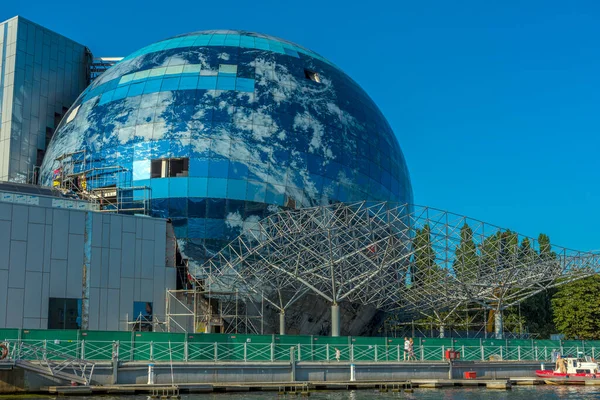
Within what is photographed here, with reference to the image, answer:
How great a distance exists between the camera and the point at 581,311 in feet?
245

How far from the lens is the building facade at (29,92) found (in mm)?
60562

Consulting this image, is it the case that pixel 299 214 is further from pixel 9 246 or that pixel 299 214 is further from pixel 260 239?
pixel 9 246

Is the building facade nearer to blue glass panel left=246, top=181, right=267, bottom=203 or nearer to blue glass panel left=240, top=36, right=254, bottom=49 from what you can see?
blue glass panel left=240, top=36, right=254, bottom=49

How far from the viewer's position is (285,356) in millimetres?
36594

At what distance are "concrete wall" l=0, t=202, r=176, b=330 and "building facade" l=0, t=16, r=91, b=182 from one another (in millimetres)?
18303

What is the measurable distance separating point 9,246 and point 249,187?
14986 millimetres

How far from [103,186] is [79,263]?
8597 mm

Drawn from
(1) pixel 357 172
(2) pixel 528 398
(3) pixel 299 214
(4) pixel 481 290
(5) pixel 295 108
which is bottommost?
(2) pixel 528 398

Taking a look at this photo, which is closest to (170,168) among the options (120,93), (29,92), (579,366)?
(120,93)

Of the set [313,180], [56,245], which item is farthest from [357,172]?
[56,245]

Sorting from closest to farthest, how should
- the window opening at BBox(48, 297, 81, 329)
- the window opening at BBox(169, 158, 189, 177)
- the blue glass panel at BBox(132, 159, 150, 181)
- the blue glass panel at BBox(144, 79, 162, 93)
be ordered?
1. the window opening at BBox(48, 297, 81, 329)
2. the window opening at BBox(169, 158, 189, 177)
3. the blue glass panel at BBox(132, 159, 150, 181)
4. the blue glass panel at BBox(144, 79, 162, 93)

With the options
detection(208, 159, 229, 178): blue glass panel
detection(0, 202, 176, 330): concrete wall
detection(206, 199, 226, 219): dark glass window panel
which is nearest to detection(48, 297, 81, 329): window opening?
detection(0, 202, 176, 330): concrete wall

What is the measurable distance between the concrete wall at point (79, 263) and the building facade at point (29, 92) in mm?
18303

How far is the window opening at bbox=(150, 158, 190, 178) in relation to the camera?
5038cm
